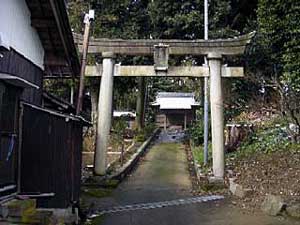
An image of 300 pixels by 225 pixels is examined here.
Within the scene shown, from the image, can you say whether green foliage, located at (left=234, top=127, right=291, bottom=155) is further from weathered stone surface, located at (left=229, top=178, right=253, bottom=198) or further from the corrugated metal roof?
the corrugated metal roof

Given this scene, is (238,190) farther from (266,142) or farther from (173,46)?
(266,142)

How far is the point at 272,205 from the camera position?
466 inches

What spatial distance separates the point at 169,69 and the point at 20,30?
7.75 meters

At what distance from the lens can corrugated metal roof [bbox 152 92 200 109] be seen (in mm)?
53562

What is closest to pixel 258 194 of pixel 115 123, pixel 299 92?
pixel 299 92

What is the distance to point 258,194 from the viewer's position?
13.7 metres

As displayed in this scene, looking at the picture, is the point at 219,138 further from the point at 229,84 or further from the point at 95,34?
the point at 95,34

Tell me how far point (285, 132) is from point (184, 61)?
366 inches

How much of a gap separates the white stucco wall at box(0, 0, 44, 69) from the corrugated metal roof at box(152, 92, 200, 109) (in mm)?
41516

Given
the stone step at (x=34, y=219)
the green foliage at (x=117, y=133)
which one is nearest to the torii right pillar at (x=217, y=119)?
the stone step at (x=34, y=219)

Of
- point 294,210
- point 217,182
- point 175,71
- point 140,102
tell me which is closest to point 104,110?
point 175,71

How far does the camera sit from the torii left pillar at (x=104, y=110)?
16.8 meters

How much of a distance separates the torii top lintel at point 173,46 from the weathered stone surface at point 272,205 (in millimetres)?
6067

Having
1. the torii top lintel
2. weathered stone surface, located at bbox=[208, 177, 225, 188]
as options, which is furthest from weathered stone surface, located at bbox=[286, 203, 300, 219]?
the torii top lintel
